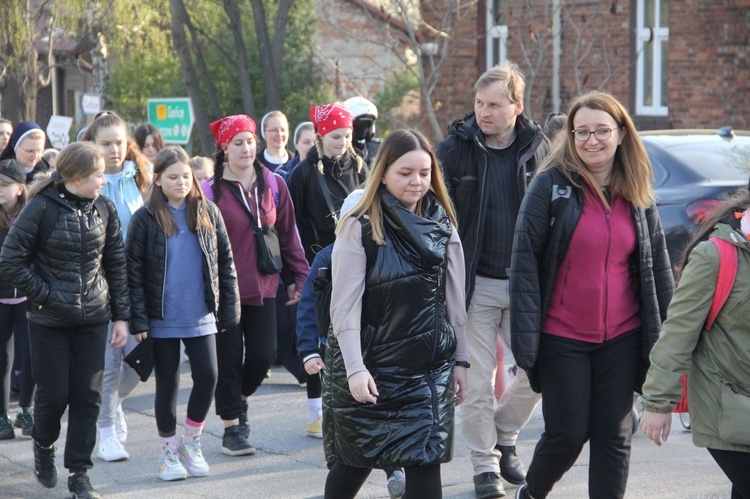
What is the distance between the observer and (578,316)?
439cm

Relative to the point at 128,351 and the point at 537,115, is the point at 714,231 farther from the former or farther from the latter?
the point at 537,115

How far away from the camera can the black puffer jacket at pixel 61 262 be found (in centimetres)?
533

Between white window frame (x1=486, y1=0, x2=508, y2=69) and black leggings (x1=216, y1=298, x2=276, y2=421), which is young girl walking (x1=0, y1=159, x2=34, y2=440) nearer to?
black leggings (x1=216, y1=298, x2=276, y2=421)

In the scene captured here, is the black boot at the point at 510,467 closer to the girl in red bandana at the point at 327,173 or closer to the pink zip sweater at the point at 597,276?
the pink zip sweater at the point at 597,276

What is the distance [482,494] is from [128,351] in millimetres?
2376

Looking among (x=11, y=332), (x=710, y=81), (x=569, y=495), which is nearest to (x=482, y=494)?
(x=569, y=495)

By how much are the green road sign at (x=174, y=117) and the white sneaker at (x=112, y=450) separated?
38.1ft

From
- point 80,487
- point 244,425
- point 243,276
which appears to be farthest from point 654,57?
point 80,487

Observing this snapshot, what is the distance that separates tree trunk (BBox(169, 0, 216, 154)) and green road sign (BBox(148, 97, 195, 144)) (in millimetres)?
256

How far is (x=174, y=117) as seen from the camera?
17984mm

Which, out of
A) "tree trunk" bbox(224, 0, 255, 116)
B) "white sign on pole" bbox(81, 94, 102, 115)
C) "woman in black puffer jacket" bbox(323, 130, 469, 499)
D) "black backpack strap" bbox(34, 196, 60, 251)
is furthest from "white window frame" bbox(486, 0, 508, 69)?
"woman in black puffer jacket" bbox(323, 130, 469, 499)

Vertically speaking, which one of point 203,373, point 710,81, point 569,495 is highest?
point 710,81

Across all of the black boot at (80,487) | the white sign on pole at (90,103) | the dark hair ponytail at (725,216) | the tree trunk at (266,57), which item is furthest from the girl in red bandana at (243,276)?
the white sign on pole at (90,103)

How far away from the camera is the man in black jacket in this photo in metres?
5.34
